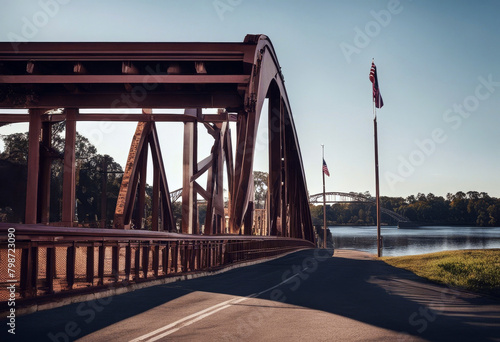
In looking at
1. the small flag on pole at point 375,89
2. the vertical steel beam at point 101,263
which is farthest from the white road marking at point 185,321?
the small flag on pole at point 375,89

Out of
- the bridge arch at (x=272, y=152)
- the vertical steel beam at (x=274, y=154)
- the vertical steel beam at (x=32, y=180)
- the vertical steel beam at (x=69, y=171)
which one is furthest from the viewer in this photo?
the vertical steel beam at (x=274, y=154)

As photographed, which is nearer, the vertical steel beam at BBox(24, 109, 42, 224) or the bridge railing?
the bridge railing

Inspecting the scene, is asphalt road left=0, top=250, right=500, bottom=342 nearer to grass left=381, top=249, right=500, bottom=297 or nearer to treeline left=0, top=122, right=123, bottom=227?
grass left=381, top=249, right=500, bottom=297

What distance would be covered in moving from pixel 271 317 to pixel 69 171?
937 centimetres

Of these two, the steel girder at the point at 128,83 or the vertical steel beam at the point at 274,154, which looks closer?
the steel girder at the point at 128,83

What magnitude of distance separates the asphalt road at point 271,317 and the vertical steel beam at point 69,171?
15.6 feet

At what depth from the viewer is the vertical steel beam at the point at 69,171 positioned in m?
15.4

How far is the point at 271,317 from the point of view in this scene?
8359mm

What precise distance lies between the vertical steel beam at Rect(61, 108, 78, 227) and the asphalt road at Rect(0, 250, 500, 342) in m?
4.75

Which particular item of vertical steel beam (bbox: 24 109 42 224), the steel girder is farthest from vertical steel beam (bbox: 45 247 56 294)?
the steel girder

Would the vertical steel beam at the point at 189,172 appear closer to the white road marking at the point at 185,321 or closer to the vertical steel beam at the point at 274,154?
the vertical steel beam at the point at 274,154

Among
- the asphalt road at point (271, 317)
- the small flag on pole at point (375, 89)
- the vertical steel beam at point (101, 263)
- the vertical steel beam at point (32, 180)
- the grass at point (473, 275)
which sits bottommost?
the grass at point (473, 275)

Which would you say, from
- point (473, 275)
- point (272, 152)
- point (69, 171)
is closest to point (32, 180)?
point (69, 171)

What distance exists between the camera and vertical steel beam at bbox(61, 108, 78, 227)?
50.4 feet
